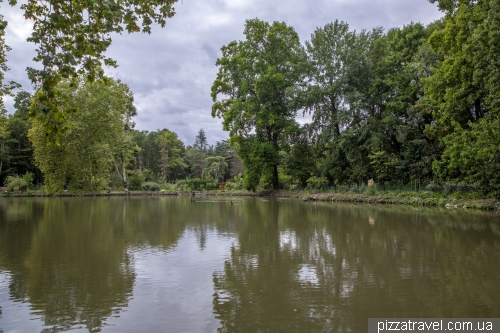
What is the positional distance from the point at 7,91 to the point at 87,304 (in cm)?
1135

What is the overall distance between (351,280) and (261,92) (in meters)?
29.5

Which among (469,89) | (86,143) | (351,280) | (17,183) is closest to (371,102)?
(469,89)

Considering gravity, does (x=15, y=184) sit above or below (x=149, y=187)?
above

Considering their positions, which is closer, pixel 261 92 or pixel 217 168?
pixel 261 92

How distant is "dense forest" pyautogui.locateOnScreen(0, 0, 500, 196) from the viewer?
17312 millimetres

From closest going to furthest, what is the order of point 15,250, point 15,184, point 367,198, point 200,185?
1. point 15,250
2. point 367,198
3. point 15,184
4. point 200,185

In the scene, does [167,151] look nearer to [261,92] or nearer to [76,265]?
[261,92]

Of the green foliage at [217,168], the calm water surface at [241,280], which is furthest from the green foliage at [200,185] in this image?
the calm water surface at [241,280]

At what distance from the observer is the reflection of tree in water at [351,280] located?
14.1 ft

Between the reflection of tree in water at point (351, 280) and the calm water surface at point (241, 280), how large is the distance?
0.07 ft

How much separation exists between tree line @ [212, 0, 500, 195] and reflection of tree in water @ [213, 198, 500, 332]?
380 inches

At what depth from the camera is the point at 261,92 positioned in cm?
3378

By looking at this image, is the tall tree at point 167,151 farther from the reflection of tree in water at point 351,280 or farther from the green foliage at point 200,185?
the reflection of tree in water at point 351,280

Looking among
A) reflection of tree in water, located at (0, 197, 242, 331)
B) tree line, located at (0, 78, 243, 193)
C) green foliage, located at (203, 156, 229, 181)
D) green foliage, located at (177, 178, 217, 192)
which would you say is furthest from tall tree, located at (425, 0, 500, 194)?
green foliage, located at (203, 156, 229, 181)
